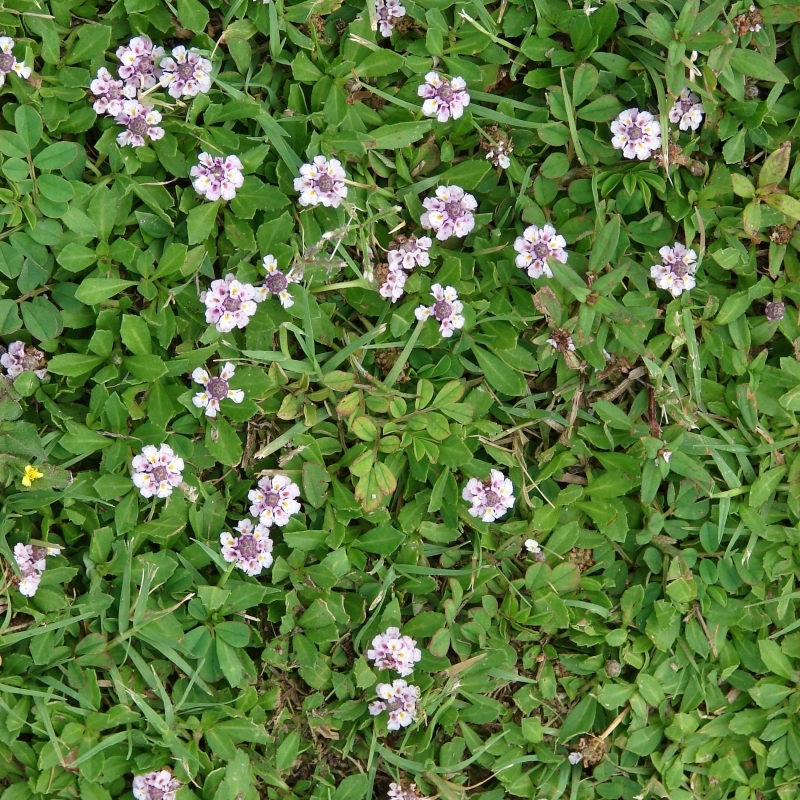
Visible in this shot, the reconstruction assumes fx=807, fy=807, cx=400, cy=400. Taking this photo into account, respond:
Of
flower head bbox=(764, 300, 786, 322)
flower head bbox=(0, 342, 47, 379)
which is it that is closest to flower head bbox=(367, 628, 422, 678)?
flower head bbox=(0, 342, 47, 379)

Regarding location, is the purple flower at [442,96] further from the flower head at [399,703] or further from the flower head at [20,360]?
the flower head at [399,703]

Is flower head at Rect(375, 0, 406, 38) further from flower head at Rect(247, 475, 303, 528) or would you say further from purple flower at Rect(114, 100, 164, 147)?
flower head at Rect(247, 475, 303, 528)

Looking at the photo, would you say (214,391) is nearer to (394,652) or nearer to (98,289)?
(98,289)

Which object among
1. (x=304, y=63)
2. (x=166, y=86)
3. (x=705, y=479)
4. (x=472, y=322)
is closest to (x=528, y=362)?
(x=472, y=322)

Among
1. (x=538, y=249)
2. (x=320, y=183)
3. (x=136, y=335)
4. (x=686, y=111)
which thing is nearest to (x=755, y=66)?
(x=686, y=111)

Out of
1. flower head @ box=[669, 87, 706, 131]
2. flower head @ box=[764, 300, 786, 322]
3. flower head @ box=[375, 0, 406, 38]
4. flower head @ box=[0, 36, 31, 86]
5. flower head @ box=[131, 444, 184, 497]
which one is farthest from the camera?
flower head @ box=[764, 300, 786, 322]

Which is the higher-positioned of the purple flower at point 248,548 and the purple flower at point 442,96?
the purple flower at point 442,96

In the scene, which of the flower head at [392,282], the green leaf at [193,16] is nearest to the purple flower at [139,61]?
the green leaf at [193,16]
